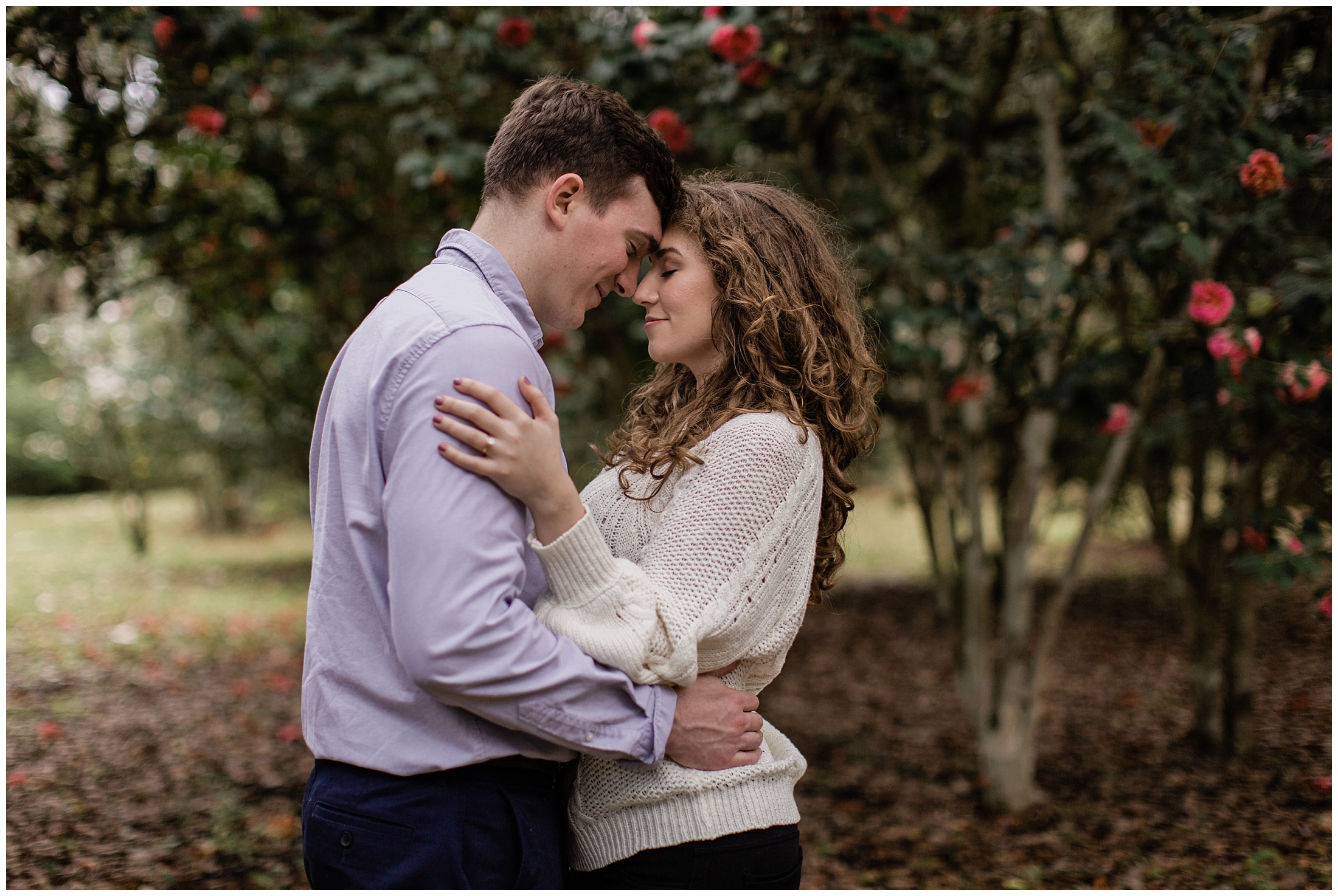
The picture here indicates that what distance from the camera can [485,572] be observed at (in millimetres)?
1232

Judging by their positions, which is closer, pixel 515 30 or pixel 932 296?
pixel 932 296

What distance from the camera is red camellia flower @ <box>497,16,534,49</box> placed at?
13.0ft

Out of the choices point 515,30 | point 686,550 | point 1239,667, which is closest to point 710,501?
point 686,550

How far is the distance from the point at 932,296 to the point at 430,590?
10.1 ft

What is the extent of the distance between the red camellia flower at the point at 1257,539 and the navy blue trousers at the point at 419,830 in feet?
10.8

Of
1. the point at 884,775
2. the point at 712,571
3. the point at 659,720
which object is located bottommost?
the point at 884,775

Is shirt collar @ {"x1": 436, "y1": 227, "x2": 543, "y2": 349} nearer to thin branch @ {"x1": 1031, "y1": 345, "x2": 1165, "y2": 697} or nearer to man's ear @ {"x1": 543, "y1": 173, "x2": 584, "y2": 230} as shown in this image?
man's ear @ {"x1": 543, "y1": 173, "x2": 584, "y2": 230}

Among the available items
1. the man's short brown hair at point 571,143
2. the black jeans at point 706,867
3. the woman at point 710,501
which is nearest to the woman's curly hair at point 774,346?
the woman at point 710,501

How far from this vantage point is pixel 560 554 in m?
1.38

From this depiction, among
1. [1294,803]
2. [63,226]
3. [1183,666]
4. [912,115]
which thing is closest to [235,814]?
[63,226]

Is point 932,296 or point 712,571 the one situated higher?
point 932,296

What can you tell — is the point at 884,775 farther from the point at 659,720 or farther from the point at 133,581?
the point at 133,581

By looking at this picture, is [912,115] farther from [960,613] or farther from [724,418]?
[724,418]

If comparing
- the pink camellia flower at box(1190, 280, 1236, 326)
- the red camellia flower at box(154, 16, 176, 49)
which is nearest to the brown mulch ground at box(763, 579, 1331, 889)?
the pink camellia flower at box(1190, 280, 1236, 326)
